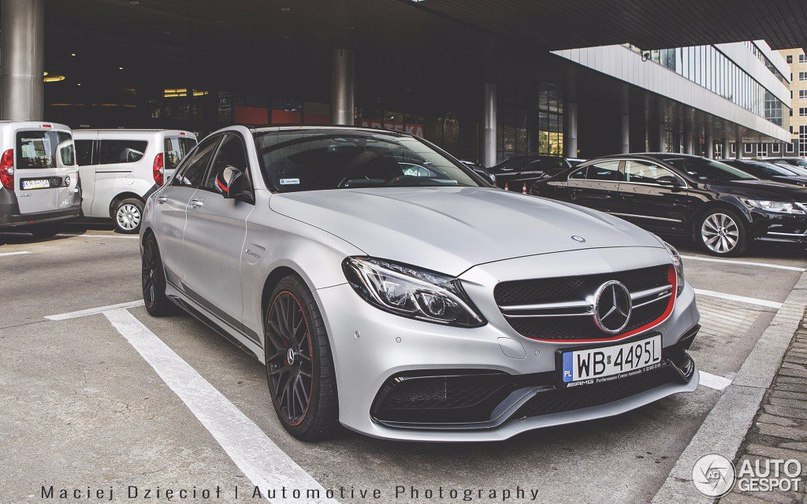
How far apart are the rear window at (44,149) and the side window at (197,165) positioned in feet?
22.5

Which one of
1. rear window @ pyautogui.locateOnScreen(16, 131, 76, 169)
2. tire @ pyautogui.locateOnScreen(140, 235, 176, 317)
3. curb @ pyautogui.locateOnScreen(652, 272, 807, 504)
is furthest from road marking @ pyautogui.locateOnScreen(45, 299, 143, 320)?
rear window @ pyautogui.locateOnScreen(16, 131, 76, 169)

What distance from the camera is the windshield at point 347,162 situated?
Result: 4.16m

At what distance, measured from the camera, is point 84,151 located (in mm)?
13414

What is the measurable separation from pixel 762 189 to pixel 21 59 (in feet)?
46.1

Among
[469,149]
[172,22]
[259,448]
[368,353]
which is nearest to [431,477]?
[368,353]

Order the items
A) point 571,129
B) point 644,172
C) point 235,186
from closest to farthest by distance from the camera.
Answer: point 235,186 → point 644,172 → point 571,129

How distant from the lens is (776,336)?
17.2 ft

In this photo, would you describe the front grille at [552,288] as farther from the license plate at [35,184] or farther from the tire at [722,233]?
the license plate at [35,184]

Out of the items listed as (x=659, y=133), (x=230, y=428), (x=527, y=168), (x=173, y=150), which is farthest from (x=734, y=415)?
(x=659, y=133)

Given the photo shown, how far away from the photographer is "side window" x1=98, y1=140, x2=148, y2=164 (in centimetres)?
1314

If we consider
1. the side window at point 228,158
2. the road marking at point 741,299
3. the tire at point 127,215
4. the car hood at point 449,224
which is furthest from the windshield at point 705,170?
the tire at point 127,215

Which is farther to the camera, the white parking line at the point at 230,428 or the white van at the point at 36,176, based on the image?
the white van at the point at 36,176

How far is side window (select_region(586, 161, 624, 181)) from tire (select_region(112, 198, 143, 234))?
7831 millimetres

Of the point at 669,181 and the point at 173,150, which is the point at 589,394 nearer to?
the point at 669,181
